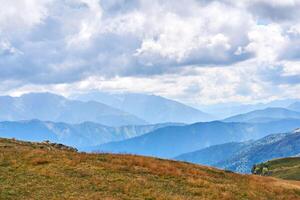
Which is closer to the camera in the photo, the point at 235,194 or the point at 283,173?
the point at 235,194

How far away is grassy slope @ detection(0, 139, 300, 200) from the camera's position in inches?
1303

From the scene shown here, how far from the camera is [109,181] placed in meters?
37.5

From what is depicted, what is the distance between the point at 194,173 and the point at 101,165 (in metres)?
10.8

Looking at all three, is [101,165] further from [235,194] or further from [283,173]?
[283,173]

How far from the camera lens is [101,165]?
4369 cm

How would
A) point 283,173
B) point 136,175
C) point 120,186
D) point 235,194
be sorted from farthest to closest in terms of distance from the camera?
point 283,173, point 136,175, point 235,194, point 120,186

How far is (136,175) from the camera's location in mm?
41406

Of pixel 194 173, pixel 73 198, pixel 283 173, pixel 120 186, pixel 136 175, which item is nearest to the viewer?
pixel 73 198

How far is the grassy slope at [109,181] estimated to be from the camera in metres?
33.1

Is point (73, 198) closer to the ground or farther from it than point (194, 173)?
closer to the ground

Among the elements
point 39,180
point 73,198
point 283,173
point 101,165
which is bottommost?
point 73,198

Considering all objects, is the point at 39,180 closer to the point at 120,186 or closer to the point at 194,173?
the point at 120,186

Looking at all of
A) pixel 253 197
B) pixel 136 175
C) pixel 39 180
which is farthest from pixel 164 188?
pixel 39 180

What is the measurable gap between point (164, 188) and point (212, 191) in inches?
173
